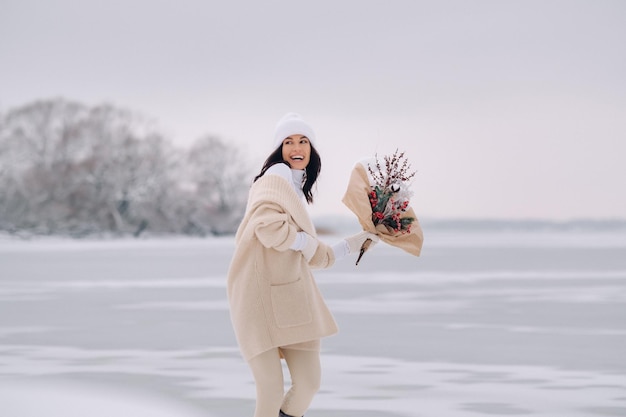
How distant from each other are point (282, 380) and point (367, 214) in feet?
2.62

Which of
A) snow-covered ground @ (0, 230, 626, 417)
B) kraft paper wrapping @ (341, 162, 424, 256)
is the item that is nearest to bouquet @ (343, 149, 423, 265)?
kraft paper wrapping @ (341, 162, 424, 256)

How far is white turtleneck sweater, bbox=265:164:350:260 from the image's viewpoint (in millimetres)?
3558

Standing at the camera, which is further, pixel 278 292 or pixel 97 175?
pixel 97 175

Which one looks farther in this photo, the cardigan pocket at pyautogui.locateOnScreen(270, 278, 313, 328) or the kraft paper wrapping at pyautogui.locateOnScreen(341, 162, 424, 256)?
the kraft paper wrapping at pyautogui.locateOnScreen(341, 162, 424, 256)

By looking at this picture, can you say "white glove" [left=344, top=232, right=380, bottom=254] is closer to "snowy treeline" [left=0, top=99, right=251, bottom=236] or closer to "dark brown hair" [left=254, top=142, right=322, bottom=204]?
"dark brown hair" [left=254, top=142, right=322, bottom=204]

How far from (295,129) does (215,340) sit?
14.4 ft

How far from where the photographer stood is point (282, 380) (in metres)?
3.70

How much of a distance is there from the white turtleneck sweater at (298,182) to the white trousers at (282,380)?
0.45m

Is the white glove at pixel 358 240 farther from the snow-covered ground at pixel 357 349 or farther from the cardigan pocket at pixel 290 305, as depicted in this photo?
the snow-covered ground at pixel 357 349

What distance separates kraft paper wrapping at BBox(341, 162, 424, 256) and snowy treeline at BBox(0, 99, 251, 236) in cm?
4812

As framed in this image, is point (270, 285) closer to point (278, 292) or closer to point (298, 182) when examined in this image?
point (278, 292)

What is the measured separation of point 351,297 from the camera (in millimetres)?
11727

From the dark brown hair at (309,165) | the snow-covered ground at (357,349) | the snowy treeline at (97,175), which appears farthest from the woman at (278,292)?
the snowy treeline at (97,175)

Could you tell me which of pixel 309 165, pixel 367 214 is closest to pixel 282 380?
pixel 367 214
